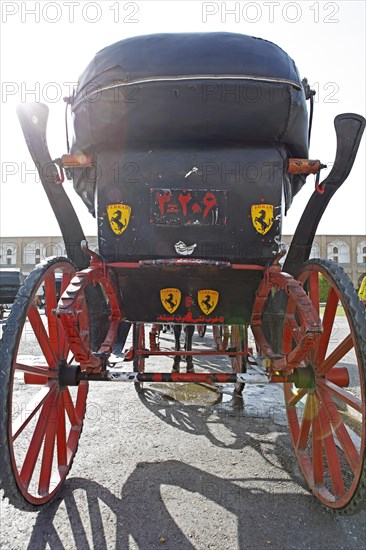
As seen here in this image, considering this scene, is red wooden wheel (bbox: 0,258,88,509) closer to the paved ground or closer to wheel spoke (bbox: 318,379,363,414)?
the paved ground

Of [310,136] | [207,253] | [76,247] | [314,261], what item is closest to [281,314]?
[314,261]

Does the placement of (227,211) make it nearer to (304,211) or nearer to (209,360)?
(304,211)

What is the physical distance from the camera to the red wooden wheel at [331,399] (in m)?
1.85

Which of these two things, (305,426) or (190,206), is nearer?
(190,206)

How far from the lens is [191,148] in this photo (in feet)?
8.13

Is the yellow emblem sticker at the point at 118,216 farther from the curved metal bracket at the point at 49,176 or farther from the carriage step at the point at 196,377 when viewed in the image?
the carriage step at the point at 196,377

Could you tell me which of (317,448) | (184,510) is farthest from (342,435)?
(184,510)

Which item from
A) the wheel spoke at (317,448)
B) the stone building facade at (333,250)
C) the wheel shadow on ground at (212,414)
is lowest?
the wheel shadow on ground at (212,414)

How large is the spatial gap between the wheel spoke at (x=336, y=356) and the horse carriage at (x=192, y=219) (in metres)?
0.01

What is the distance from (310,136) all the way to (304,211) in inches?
21.0

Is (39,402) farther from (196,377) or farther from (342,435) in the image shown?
(342,435)

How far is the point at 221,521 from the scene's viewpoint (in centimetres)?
212

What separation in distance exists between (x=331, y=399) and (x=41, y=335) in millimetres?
1685

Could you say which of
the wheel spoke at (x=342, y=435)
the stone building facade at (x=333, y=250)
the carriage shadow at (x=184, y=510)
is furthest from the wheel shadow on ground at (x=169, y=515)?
the stone building facade at (x=333, y=250)
